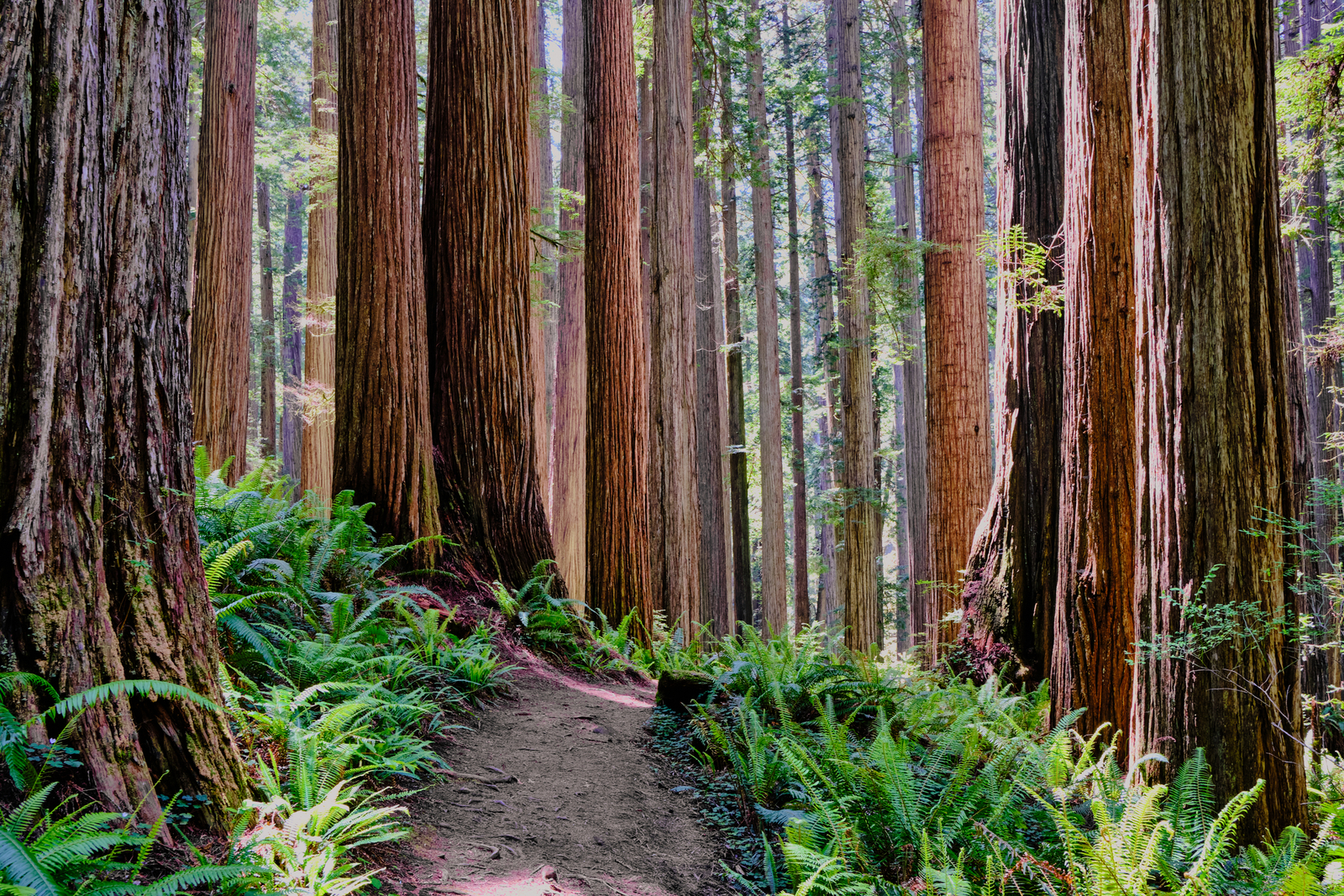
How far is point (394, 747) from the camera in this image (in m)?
3.39

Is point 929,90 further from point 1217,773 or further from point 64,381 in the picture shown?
point 64,381

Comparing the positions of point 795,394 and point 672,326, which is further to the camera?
point 795,394

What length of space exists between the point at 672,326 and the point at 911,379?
853 centimetres

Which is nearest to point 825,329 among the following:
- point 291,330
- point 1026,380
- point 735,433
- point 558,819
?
point 735,433

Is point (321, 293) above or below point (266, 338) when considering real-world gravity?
below

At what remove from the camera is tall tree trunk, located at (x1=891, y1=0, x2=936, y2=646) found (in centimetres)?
1181

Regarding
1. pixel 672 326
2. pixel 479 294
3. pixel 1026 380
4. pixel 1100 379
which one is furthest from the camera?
Result: pixel 672 326

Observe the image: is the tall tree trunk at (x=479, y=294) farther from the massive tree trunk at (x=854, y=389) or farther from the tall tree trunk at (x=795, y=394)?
the tall tree trunk at (x=795, y=394)

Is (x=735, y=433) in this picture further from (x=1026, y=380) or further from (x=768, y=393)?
(x=1026, y=380)

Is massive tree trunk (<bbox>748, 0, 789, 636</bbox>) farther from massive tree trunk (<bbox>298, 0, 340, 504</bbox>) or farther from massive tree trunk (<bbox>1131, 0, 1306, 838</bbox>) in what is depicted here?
massive tree trunk (<bbox>1131, 0, 1306, 838</bbox>)

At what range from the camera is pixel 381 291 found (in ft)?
20.0

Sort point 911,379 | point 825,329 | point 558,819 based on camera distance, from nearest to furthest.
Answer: point 558,819, point 911,379, point 825,329

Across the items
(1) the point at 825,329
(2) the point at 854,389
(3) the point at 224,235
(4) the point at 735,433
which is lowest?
(4) the point at 735,433

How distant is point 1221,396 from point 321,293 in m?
13.0
